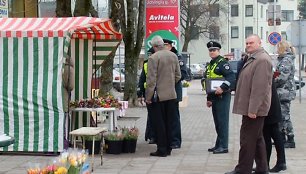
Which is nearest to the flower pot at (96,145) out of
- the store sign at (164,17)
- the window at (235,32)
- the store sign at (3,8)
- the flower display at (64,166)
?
the store sign at (3,8)

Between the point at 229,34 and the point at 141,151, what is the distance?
80.8m

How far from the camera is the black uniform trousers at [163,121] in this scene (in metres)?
10.8

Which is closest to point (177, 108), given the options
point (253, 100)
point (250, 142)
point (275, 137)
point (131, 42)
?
point (275, 137)

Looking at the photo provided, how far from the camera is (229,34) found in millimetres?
91375

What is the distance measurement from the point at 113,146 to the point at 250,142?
310cm

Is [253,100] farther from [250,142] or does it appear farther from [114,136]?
[114,136]

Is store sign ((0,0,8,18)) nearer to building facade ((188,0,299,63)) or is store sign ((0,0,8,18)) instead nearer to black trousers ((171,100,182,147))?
black trousers ((171,100,182,147))

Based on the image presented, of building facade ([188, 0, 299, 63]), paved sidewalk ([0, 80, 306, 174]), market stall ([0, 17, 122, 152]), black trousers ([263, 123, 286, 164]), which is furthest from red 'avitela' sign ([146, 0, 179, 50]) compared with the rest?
building facade ([188, 0, 299, 63])

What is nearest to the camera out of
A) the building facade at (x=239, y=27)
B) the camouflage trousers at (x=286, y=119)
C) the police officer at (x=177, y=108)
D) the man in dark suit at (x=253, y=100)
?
the man in dark suit at (x=253, y=100)

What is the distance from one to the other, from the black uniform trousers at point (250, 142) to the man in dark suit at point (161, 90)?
227 centimetres

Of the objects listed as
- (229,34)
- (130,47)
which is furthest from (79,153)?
(229,34)

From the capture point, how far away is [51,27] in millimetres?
10656

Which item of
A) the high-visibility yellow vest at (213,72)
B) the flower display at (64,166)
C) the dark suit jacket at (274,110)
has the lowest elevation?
the flower display at (64,166)

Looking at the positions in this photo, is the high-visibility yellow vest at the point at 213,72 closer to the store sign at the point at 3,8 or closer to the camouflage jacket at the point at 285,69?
the camouflage jacket at the point at 285,69
